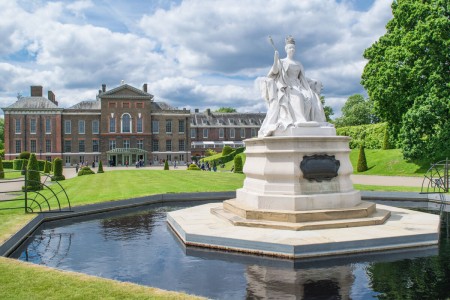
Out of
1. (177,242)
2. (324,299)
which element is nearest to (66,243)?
(177,242)

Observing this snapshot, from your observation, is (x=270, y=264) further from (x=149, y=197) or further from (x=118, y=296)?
(x=149, y=197)

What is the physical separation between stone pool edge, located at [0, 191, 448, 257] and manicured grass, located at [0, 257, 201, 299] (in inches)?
147

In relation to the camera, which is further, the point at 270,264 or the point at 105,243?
the point at 105,243

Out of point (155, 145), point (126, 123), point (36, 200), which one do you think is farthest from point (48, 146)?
point (36, 200)

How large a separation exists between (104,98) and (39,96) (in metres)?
12.2

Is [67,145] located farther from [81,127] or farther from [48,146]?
[81,127]

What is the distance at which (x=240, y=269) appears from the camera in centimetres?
752

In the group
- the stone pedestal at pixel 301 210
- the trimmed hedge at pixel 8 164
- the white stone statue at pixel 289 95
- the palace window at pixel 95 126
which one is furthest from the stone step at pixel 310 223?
the palace window at pixel 95 126

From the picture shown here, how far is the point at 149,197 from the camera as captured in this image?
56.9ft

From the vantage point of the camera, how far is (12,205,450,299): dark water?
639 centimetres

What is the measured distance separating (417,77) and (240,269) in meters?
26.5

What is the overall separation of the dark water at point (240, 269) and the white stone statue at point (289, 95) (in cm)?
438

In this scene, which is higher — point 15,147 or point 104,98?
point 104,98

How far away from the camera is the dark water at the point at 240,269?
6395 millimetres
